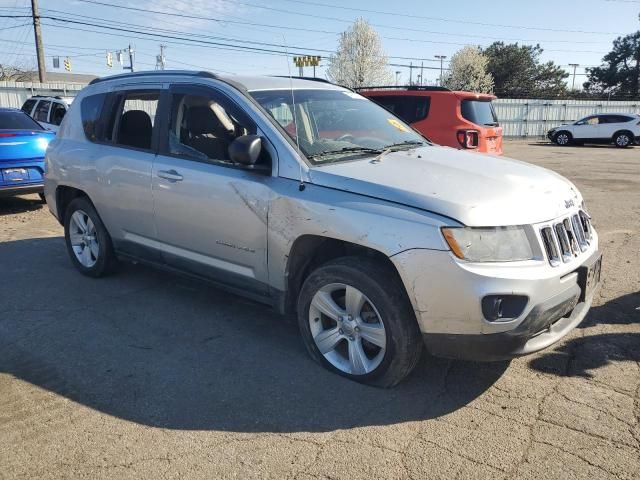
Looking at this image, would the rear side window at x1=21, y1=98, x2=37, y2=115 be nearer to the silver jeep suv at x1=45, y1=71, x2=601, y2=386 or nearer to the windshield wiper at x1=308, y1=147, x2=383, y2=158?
the silver jeep suv at x1=45, y1=71, x2=601, y2=386

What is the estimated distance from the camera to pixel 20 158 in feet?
27.6

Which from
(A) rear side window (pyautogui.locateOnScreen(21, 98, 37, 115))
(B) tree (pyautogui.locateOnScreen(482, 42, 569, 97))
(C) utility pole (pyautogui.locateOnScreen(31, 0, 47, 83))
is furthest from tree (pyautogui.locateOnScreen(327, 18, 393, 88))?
(A) rear side window (pyautogui.locateOnScreen(21, 98, 37, 115))

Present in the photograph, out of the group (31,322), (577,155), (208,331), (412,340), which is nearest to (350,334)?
(412,340)

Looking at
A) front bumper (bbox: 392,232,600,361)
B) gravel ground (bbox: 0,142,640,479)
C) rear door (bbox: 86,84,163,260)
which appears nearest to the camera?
gravel ground (bbox: 0,142,640,479)

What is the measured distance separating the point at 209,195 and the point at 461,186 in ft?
5.81

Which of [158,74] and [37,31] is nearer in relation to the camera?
[158,74]

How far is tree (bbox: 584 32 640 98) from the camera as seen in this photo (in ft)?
216

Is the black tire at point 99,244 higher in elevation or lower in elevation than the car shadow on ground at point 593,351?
higher

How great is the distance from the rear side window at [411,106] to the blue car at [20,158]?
568cm

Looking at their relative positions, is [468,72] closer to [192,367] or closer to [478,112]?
[478,112]

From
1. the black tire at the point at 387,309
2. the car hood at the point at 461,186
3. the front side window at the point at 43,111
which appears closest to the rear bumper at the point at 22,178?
the front side window at the point at 43,111

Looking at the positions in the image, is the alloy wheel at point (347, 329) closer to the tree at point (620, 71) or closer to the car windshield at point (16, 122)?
the car windshield at point (16, 122)

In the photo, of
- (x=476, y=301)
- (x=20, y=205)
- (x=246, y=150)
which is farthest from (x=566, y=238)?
(x=20, y=205)

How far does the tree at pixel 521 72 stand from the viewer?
2869 inches
